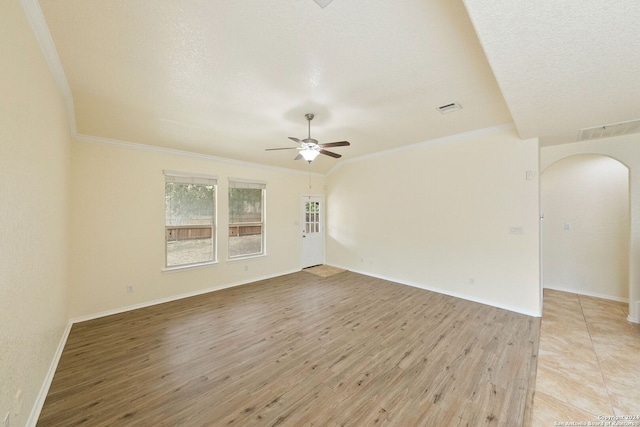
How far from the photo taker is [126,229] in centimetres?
383

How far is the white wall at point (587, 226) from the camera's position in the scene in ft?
13.0

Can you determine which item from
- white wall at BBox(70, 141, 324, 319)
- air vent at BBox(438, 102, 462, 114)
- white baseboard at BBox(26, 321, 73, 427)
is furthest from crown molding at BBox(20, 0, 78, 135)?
air vent at BBox(438, 102, 462, 114)

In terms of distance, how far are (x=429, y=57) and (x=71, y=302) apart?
5473mm

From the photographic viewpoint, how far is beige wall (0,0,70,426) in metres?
1.31

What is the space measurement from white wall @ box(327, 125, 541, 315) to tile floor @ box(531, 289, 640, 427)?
0.59 m

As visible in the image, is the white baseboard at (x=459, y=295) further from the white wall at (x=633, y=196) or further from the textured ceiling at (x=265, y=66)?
the textured ceiling at (x=265, y=66)

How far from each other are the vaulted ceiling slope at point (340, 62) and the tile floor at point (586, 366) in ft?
8.80

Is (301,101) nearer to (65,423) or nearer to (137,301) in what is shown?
(65,423)

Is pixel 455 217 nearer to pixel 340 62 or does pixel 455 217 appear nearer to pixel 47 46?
pixel 340 62

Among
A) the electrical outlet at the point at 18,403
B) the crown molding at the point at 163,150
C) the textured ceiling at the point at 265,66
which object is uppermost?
the textured ceiling at the point at 265,66

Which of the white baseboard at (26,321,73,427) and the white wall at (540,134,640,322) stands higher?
the white wall at (540,134,640,322)

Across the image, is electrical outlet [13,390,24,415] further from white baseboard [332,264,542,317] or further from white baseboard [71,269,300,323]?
white baseboard [332,264,542,317]

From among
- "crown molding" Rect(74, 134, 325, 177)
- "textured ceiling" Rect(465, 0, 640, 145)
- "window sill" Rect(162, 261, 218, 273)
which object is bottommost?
"window sill" Rect(162, 261, 218, 273)

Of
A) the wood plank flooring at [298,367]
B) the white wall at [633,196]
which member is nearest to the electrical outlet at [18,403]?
the wood plank flooring at [298,367]
